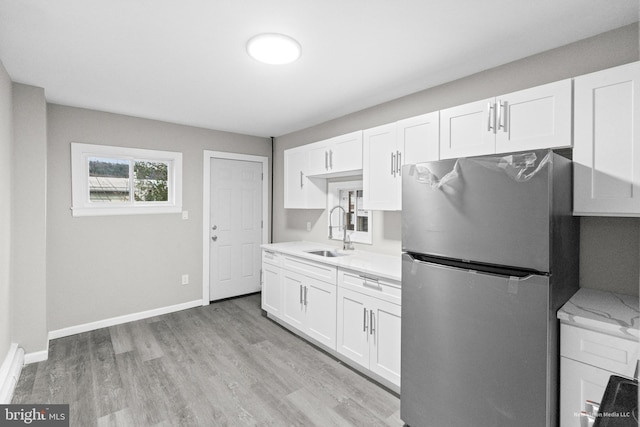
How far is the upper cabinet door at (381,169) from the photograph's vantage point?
8.72 feet

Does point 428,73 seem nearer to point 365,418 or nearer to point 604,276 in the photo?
point 604,276

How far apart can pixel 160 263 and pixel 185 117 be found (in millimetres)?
1848

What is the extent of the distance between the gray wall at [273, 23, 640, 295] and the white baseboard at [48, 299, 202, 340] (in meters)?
2.51

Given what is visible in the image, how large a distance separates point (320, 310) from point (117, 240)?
8.36ft

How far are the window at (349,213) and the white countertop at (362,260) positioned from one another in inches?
7.3

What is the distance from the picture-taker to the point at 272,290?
3.68 meters

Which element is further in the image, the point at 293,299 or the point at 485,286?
the point at 293,299

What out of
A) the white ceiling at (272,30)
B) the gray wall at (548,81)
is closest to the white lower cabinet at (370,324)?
the gray wall at (548,81)

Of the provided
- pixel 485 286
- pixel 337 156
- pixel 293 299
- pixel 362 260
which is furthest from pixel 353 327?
pixel 337 156

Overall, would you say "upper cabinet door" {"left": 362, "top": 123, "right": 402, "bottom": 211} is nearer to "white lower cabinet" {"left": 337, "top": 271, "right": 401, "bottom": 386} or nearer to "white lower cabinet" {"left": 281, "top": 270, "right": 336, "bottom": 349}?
"white lower cabinet" {"left": 337, "top": 271, "right": 401, "bottom": 386}

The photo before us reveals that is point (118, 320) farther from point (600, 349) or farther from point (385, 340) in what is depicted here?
point (600, 349)

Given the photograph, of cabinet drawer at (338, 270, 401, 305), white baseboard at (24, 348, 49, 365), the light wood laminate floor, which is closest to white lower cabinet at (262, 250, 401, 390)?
cabinet drawer at (338, 270, 401, 305)

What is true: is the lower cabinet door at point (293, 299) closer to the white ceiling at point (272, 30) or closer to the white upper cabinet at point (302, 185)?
the white upper cabinet at point (302, 185)

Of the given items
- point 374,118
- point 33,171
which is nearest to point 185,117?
point 33,171
